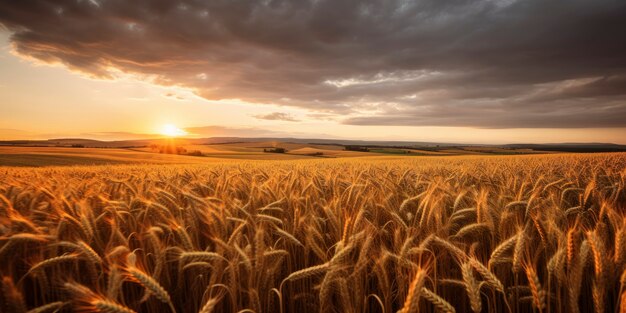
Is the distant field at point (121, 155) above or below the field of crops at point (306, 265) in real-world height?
below

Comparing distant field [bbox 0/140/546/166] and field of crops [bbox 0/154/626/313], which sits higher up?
field of crops [bbox 0/154/626/313]

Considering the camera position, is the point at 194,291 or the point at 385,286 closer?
the point at 385,286

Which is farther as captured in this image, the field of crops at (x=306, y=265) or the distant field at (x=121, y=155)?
the distant field at (x=121, y=155)

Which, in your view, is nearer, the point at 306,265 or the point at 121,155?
the point at 306,265

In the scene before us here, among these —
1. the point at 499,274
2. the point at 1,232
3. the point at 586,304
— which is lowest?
the point at 586,304

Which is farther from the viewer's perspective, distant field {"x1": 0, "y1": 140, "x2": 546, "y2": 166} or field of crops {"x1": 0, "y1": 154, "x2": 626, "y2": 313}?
distant field {"x1": 0, "y1": 140, "x2": 546, "y2": 166}

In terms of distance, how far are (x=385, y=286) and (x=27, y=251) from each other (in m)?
2.33

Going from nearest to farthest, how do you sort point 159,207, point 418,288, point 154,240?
point 418,288 < point 154,240 < point 159,207

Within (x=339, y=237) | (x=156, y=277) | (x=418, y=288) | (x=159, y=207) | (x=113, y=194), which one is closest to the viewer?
(x=418, y=288)

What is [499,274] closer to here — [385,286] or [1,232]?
[385,286]

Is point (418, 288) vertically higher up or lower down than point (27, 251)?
higher up

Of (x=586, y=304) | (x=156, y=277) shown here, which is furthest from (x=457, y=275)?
(x=156, y=277)

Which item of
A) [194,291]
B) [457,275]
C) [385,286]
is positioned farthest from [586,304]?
[194,291]

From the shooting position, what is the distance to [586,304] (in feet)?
6.14
